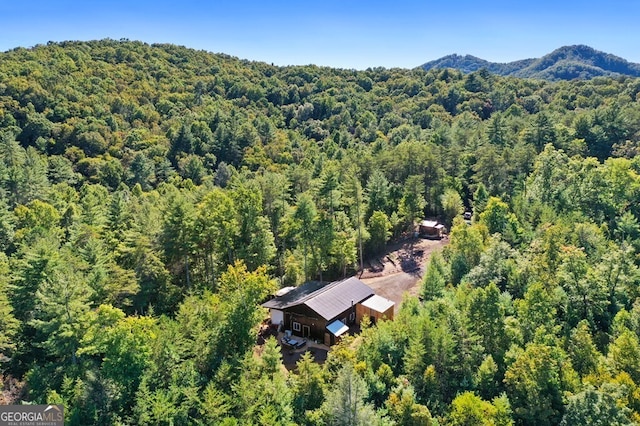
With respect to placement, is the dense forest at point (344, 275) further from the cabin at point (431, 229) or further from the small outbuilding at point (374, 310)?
the cabin at point (431, 229)

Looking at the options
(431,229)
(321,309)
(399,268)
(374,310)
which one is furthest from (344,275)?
(431,229)

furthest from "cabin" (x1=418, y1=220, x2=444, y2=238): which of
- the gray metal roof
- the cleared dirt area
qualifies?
the gray metal roof

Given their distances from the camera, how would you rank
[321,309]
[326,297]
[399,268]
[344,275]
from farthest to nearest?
[399,268], [344,275], [326,297], [321,309]

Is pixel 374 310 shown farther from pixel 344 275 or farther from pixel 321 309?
pixel 344 275

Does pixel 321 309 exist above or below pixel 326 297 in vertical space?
below

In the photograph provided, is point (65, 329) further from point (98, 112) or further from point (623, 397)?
point (98, 112)

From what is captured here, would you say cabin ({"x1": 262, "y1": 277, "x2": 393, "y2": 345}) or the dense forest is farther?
cabin ({"x1": 262, "y1": 277, "x2": 393, "y2": 345})

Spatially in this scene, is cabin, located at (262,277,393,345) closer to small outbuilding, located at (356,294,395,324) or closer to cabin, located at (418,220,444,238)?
small outbuilding, located at (356,294,395,324)

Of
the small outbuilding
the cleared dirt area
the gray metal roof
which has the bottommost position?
the cleared dirt area
